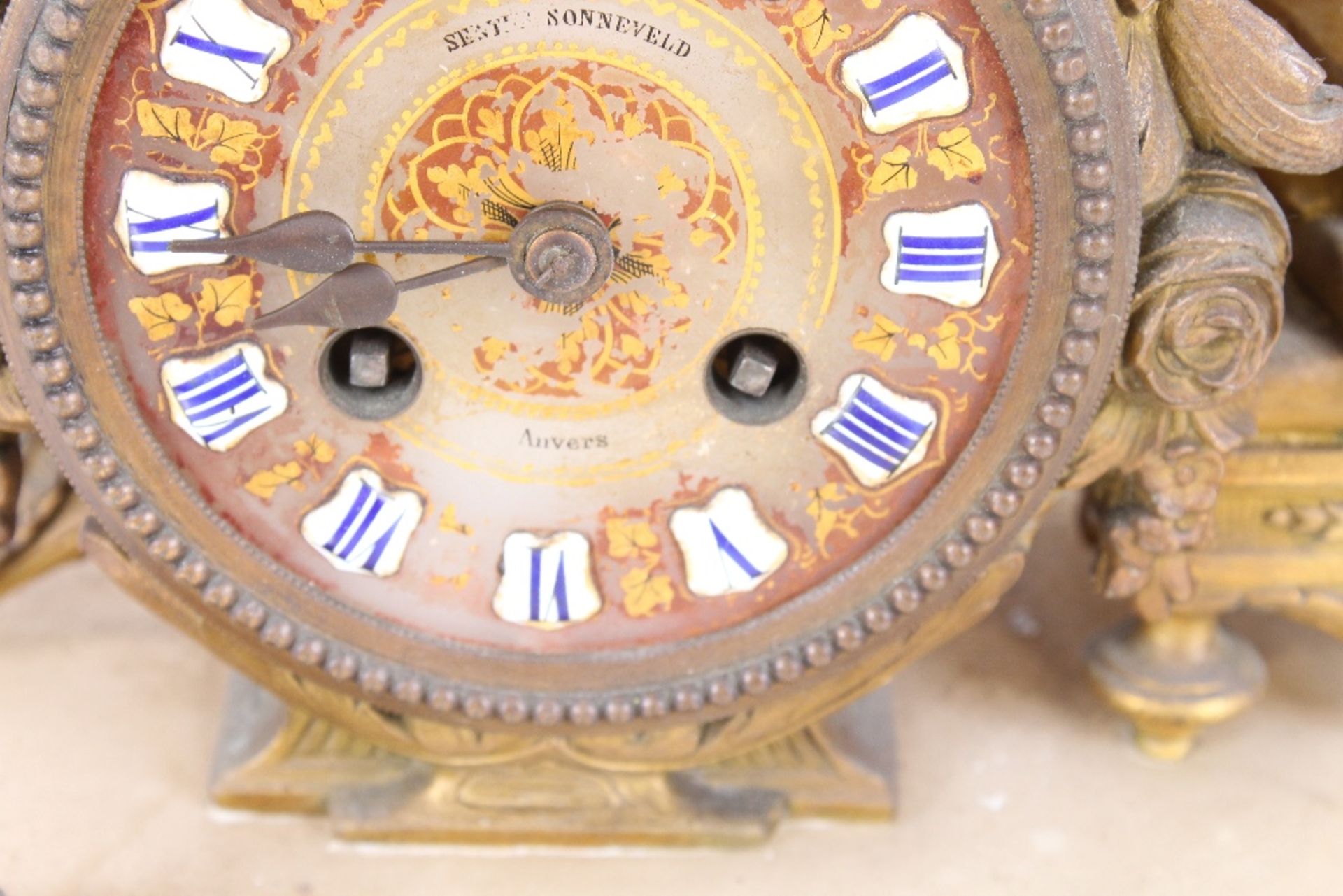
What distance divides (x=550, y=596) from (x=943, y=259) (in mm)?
446

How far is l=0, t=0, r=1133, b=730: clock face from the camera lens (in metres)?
1.23

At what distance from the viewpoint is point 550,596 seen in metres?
1.42

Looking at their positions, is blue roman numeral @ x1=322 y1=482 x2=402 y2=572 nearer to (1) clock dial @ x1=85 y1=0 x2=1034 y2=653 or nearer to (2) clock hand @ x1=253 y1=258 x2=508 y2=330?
(1) clock dial @ x1=85 y1=0 x2=1034 y2=653

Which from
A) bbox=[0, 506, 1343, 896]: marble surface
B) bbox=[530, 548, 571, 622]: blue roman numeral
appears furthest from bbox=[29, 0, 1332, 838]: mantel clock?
bbox=[0, 506, 1343, 896]: marble surface

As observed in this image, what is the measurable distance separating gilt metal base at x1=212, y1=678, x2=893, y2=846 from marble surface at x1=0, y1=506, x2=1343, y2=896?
23mm

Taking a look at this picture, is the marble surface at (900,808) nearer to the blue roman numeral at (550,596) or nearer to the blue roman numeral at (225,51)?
the blue roman numeral at (550,596)

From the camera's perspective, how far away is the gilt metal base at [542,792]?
1574 millimetres

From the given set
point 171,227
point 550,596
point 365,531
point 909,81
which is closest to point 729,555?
point 550,596

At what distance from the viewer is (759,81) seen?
1234 millimetres

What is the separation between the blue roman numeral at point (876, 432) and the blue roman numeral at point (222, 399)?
48 centimetres

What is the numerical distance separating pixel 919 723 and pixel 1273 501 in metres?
0.43

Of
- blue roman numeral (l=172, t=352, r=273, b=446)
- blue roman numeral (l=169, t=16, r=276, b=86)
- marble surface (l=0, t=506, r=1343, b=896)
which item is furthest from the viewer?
marble surface (l=0, t=506, r=1343, b=896)

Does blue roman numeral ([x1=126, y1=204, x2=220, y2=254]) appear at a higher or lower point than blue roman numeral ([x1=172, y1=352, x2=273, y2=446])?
higher

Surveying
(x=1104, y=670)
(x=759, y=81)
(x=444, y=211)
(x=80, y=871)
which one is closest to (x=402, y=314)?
(x=444, y=211)
